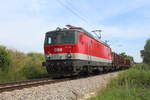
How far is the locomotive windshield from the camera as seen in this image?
47.6 feet

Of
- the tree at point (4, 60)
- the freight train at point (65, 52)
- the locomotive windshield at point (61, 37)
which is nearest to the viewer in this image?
the freight train at point (65, 52)

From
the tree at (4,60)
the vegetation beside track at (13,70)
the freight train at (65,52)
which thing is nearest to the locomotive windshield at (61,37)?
the freight train at (65,52)

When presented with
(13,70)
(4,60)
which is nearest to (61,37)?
(4,60)

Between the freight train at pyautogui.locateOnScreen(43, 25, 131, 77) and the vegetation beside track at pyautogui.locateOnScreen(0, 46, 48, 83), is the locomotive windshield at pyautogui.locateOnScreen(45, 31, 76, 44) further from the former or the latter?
the vegetation beside track at pyautogui.locateOnScreen(0, 46, 48, 83)

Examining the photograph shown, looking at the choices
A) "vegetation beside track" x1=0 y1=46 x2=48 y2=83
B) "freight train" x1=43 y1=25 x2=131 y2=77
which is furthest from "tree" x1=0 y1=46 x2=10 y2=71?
"freight train" x1=43 y1=25 x2=131 y2=77

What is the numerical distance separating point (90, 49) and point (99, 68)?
3.64m

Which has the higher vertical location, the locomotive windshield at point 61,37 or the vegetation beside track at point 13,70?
the locomotive windshield at point 61,37

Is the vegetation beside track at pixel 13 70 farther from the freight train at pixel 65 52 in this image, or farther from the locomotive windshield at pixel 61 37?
the locomotive windshield at pixel 61 37

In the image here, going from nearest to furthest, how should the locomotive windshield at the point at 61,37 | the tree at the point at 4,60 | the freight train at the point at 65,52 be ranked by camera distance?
the freight train at the point at 65,52 < the locomotive windshield at the point at 61,37 < the tree at the point at 4,60

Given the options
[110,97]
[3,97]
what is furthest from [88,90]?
[3,97]

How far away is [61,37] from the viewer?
583 inches

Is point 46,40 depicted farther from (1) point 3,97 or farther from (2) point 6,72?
(1) point 3,97

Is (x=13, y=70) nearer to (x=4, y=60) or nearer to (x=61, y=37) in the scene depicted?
(x=4, y=60)

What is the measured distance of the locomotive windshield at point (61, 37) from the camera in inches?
572
